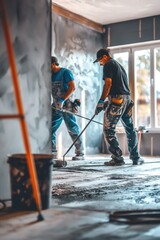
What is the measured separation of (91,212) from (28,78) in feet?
3.59

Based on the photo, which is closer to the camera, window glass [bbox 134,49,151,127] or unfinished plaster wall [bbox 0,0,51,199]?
unfinished plaster wall [bbox 0,0,51,199]

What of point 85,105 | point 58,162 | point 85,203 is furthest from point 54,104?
point 85,203

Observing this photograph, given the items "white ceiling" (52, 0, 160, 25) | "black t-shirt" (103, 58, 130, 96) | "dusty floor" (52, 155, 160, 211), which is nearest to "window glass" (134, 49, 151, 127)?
"white ceiling" (52, 0, 160, 25)

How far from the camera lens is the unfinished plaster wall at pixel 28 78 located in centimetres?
265

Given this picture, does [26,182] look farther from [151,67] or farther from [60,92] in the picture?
[151,67]

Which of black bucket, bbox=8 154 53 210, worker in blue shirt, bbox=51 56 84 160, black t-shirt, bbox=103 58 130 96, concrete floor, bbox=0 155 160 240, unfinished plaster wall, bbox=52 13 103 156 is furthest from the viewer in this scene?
unfinished plaster wall, bbox=52 13 103 156

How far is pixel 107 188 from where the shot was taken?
10.8 feet

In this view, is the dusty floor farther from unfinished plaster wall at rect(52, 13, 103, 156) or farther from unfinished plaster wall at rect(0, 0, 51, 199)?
unfinished plaster wall at rect(52, 13, 103, 156)

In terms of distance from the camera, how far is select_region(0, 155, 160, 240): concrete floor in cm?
186

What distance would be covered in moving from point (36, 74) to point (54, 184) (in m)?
1.09

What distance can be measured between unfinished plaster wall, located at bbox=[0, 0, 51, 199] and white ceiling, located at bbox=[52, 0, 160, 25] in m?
3.75

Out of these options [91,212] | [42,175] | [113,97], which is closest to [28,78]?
[42,175]

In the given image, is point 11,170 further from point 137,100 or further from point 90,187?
point 137,100

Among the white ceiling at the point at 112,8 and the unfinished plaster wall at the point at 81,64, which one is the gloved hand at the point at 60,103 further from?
the white ceiling at the point at 112,8
